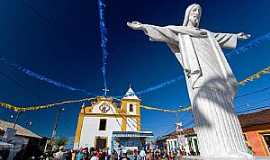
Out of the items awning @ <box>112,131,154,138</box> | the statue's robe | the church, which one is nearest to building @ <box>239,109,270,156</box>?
awning @ <box>112,131,154,138</box>

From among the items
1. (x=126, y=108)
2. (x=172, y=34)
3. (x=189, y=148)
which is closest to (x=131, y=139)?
(x=126, y=108)

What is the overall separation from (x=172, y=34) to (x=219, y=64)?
0.77 m

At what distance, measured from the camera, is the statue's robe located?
1.54 meters

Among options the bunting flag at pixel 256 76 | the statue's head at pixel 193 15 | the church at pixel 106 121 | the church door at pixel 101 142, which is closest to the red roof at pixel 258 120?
the bunting flag at pixel 256 76

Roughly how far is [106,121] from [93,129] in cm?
199

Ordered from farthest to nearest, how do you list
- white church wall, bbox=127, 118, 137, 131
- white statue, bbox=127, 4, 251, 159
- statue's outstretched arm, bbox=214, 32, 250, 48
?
white church wall, bbox=127, 118, 137, 131, statue's outstretched arm, bbox=214, 32, 250, 48, white statue, bbox=127, 4, 251, 159

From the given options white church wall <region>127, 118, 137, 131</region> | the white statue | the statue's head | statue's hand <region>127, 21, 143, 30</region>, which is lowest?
the white statue

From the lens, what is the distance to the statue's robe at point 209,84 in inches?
60.6

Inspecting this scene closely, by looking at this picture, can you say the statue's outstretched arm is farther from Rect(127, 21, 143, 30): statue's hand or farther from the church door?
the church door

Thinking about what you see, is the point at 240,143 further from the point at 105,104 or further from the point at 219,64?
the point at 105,104

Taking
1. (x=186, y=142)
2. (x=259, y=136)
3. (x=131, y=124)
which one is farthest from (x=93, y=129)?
(x=259, y=136)

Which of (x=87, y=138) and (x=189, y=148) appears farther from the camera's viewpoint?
(x=189, y=148)

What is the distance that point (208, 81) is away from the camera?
1844 millimetres

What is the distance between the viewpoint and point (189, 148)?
866 inches
